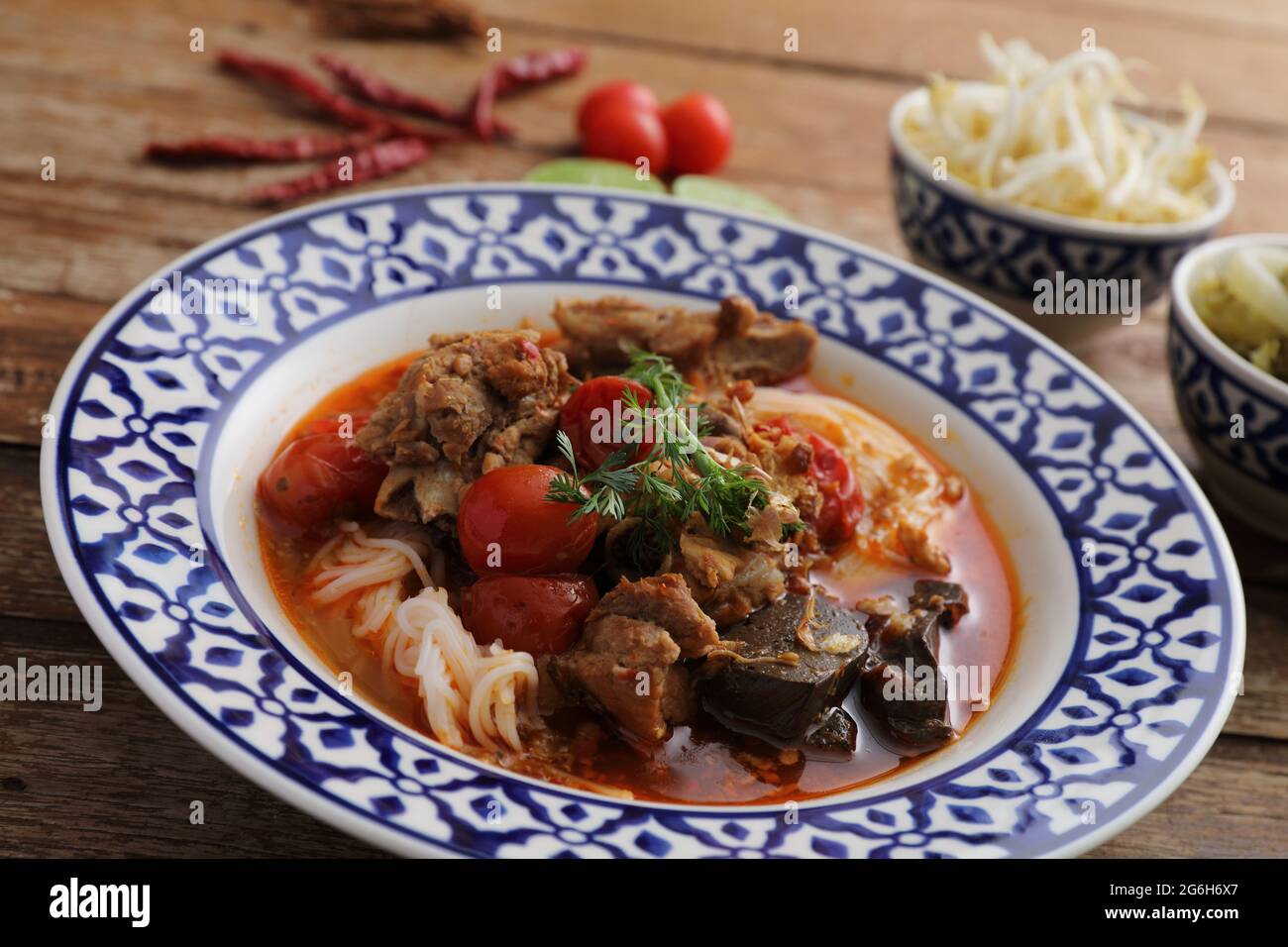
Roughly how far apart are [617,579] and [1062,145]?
164 inches

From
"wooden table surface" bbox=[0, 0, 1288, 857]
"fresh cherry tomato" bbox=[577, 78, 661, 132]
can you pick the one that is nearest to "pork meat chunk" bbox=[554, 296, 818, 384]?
"wooden table surface" bbox=[0, 0, 1288, 857]

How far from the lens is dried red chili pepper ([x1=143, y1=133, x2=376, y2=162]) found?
7098mm

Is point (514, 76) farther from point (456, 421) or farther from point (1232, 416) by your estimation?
point (1232, 416)

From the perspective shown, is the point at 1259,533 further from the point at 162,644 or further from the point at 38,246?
the point at 38,246

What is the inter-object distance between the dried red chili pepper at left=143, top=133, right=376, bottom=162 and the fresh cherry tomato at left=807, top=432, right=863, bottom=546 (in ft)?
12.9

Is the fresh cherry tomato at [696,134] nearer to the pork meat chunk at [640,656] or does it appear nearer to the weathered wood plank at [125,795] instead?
the pork meat chunk at [640,656]

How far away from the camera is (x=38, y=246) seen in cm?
623

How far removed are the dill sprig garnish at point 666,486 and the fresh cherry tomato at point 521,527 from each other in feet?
0.22

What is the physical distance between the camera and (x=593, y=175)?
7.01 meters

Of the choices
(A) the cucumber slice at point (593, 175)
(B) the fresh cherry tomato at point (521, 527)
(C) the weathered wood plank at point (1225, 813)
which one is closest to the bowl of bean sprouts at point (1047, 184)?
(A) the cucumber slice at point (593, 175)

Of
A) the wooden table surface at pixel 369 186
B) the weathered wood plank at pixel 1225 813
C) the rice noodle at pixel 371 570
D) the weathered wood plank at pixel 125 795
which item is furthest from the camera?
the rice noodle at pixel 371 570

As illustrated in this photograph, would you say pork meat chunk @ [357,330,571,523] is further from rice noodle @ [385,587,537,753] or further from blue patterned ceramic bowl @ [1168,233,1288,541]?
blue patterned ceramic bowl @ [1168,233,1288,541]

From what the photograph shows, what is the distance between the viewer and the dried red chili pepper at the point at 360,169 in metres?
7.04

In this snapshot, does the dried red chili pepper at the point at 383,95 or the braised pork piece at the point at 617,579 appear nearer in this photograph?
the braised pork piece at the point at 617,579
